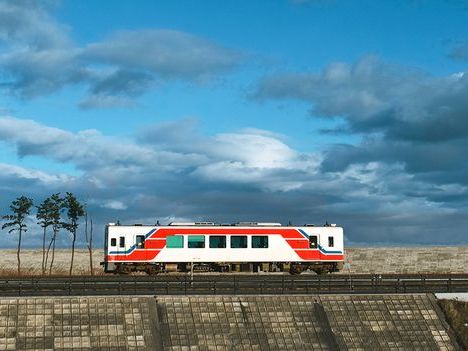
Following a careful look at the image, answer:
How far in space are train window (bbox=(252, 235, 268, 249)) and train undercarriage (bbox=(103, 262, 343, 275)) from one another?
156 centimetres

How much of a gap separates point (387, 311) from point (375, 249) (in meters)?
28.8

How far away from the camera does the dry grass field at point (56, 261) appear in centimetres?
6109

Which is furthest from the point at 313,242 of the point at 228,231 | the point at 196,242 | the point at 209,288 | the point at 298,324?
the point at 298,324

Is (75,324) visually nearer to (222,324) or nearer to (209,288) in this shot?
(222,324)

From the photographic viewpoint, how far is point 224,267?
54250 millimetres

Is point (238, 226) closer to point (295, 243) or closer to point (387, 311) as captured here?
point (295, 243)

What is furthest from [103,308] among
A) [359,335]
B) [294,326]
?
[359,335]

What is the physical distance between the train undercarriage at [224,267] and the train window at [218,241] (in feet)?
4.54

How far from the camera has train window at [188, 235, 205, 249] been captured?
53375mm

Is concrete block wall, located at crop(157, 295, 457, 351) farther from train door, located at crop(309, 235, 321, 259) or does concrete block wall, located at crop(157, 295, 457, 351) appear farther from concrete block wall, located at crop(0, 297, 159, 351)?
train door, located at crop(309, 235, 321, 259)

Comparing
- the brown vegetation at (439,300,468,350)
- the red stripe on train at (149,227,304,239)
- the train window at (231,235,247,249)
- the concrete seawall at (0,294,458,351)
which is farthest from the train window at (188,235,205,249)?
the brown vegetation at (439,300,468,350)

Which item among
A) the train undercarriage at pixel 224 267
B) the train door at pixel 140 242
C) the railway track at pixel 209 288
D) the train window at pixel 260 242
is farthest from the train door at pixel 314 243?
the railway track at pixel 209 288

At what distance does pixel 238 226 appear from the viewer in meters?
54.0

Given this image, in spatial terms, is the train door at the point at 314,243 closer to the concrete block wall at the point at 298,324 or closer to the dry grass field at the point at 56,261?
the dry grass field at the point at 56,261
